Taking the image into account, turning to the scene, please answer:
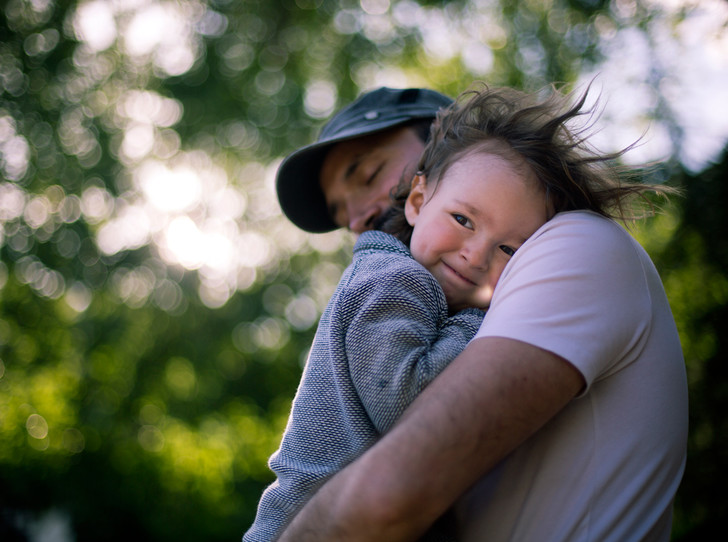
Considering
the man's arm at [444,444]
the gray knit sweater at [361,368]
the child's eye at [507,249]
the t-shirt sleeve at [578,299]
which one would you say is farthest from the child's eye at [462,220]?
the man's arm at [444,444]

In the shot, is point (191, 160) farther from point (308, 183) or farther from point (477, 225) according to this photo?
point (477, 225)

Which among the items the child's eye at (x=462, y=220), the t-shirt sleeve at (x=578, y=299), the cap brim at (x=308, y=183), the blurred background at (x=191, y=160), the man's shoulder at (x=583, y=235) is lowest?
the blurred background at (x=191, y=160)

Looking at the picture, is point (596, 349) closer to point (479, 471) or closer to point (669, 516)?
point (479, 471)

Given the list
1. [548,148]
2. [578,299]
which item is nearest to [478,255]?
[548,148]

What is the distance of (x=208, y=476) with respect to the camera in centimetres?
525

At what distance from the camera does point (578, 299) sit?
1062 millimetres

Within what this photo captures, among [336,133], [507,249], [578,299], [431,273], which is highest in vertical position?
[578,299]

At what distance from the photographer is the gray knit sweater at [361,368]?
3.85 feet

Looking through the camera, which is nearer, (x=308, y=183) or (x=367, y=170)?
(x=367, y=170)

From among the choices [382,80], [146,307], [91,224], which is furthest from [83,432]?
[382,80]

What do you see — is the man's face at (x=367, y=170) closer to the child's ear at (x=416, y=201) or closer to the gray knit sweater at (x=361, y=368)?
the child's ear at (x=416, y=201)

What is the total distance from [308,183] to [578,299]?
2041mm

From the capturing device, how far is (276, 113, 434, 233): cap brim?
2.49 meters

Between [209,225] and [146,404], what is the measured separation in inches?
126
